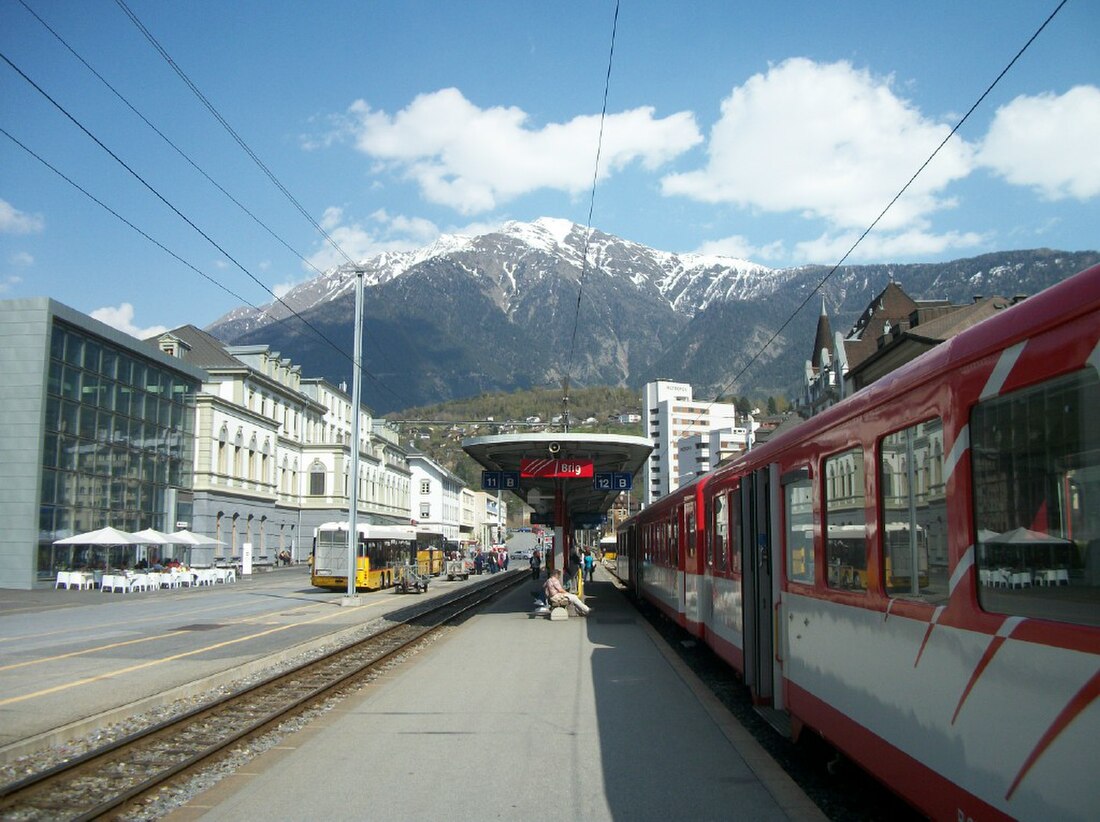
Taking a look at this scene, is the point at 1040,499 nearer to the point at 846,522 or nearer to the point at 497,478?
the point at 846,522

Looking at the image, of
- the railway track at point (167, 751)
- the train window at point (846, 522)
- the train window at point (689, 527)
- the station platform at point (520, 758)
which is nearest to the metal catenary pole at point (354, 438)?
the railway track at point (167, 751)

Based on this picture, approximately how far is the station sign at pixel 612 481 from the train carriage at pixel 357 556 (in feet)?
39.4

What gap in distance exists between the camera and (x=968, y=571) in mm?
4332

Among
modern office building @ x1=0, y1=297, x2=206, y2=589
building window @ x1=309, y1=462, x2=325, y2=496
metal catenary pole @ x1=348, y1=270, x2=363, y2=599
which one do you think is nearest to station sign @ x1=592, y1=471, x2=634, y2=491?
metal catenary pole @ x1=348, y1=270, x2=363, y2=599

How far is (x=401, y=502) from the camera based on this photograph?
313 ft

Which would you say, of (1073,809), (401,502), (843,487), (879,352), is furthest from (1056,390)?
(401,502)

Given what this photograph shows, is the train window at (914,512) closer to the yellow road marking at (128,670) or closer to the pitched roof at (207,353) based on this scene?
the yellow road marking at (128,670)

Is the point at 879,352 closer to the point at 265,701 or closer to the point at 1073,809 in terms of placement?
the point at 265,701

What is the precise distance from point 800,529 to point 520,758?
299 cm

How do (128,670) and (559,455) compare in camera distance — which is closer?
(128,670)

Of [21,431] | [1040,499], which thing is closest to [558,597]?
[1040,499]

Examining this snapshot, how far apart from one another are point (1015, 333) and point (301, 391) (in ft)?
228

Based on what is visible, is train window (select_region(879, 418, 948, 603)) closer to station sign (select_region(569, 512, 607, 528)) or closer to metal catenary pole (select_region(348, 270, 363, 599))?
metal catenary pole (select_region(348, 270, 363, 599))

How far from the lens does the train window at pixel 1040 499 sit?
11.3 ft
